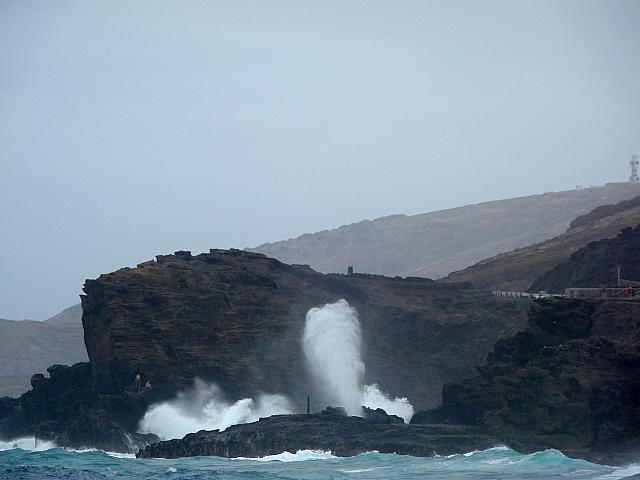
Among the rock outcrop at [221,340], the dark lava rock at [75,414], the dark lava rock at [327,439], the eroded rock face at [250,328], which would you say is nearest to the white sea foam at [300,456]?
the dark lava rock at [327,439]

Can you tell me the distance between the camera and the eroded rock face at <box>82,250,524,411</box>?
87750 mm

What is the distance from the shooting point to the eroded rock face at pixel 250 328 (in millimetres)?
87750

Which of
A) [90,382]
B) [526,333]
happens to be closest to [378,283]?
[90,382]

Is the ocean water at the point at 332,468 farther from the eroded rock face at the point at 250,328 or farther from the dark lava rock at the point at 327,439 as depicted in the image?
the eroded rock face at the point at 250,328

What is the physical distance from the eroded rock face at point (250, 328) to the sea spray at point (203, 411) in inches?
30.0

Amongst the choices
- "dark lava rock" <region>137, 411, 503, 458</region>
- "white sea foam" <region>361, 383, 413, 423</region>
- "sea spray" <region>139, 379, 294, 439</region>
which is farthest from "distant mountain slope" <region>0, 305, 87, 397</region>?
"dark lava rock" <region>137, 411, 503, 458</region>

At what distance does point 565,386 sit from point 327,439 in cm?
1138

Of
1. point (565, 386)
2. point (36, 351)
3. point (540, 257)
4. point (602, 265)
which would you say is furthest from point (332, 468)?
point (36, 351)

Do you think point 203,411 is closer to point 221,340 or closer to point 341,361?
point 221,340

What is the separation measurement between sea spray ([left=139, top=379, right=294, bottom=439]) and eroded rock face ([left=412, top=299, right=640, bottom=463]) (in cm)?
1528

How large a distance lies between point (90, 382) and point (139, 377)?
20.8 ft

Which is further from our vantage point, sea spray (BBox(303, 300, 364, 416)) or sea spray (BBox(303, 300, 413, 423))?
sea spray (BBox(303, 300, 364, 416))

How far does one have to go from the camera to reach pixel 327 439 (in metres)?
65.4

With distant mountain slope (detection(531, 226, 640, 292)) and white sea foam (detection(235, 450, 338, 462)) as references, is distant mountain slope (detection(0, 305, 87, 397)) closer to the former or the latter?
distant mountain slope (detection(531, 226, 640, 292))
